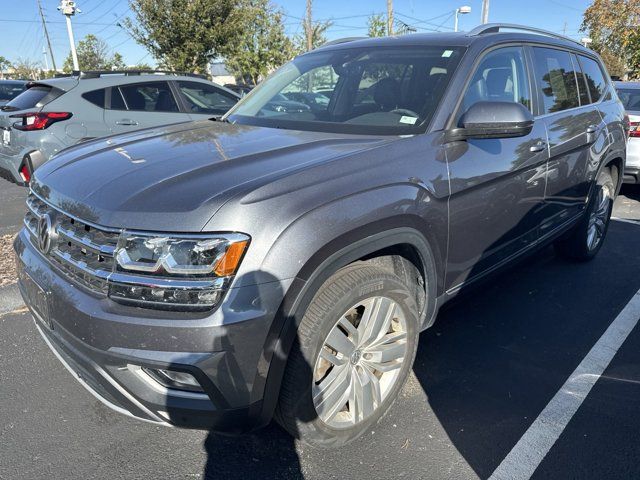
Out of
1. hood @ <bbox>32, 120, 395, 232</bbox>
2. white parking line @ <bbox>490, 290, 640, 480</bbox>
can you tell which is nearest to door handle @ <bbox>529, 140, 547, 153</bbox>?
hood @ <bbox>32, 120, 395, 232</bbox>

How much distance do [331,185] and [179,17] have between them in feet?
55.7

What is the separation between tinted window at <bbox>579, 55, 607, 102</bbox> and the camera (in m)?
4.25

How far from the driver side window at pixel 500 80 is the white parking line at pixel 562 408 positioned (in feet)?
5.37

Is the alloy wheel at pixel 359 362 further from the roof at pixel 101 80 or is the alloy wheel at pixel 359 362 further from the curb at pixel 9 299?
the roof at pixel 101 80

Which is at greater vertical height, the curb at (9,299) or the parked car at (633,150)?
the parked car at (633,150)

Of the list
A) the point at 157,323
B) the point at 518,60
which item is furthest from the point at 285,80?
the point at 157,323

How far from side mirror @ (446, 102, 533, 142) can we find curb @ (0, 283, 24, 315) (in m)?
3.37

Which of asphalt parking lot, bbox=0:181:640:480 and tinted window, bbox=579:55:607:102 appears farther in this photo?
tinted window, bbox=579:55:607:102

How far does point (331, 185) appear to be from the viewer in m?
2.01

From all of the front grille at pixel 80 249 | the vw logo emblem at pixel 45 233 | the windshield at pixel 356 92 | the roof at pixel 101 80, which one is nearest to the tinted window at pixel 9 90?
the roof at pixel 101 80

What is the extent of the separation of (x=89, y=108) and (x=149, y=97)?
0.85 meters

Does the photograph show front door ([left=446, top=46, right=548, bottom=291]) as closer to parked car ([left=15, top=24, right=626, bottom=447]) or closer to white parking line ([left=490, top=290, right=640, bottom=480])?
parked car ([left=15, top=24, right=626, bottom=447])

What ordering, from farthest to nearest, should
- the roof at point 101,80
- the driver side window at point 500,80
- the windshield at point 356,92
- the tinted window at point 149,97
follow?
the tinted window at point 149,97
the roof at point 101,80
the driver side window at point 500,80
the windshield at point 356,92

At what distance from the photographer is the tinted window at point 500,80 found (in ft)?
9.38
